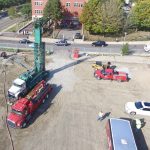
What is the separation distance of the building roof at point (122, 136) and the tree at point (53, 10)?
144 ft

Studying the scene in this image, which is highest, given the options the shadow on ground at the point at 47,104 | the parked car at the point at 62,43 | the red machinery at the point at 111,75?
the parked car at the point at 62,43

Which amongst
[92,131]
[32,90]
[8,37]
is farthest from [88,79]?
[8,37]

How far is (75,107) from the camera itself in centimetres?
4062

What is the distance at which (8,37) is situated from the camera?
7050 cm

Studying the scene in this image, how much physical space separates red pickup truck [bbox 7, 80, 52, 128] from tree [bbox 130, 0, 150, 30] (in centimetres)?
3916

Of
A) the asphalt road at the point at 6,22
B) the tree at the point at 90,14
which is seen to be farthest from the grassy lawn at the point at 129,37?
the asphalt road at the point at 6,22

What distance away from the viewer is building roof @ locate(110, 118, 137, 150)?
100ft

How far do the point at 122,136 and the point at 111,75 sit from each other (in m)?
17.3

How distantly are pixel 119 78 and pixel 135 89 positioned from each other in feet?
11.0

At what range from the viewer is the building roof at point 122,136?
30.6 metres

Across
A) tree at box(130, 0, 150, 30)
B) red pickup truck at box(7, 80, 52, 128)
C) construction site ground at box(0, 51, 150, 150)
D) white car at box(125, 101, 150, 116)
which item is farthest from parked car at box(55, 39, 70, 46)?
white car at box(125, 101, 150, 116)

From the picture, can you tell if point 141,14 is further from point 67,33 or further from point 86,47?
point 67,33

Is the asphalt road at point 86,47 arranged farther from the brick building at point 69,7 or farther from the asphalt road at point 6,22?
the brick building at point 69,7

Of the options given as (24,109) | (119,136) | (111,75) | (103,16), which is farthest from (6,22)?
(119,136)
